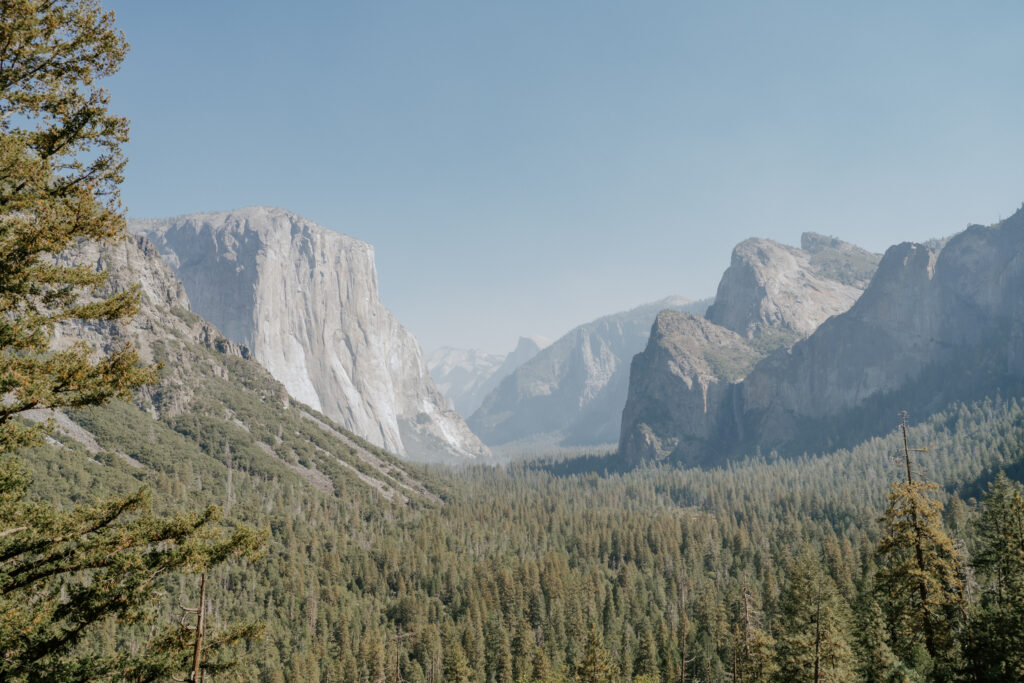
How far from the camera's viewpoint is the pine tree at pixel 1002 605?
26.2 meters

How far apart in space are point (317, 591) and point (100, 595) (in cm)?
11492

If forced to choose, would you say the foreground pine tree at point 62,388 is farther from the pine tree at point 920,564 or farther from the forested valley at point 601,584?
the pine tree at point 920,564

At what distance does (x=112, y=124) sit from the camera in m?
15.3

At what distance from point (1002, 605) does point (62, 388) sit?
4180cm

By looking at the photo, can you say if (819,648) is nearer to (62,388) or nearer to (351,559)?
(62,388)

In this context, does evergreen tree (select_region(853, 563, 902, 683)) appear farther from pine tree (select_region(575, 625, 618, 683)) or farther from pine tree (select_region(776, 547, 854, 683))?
pine tree (select_region(575, 625, 618, 683))

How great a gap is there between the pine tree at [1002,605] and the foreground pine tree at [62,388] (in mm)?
32595

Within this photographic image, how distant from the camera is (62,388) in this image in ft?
43.4

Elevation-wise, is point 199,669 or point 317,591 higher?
point 199,669

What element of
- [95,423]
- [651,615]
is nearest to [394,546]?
[651,615]

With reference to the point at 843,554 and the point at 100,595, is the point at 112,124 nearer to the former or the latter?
the point at 100,595

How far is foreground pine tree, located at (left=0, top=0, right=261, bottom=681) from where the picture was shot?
42.2 feet

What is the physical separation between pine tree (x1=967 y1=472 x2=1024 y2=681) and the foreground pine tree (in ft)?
107

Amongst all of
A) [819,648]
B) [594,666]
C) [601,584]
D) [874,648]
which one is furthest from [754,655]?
[601,584]
